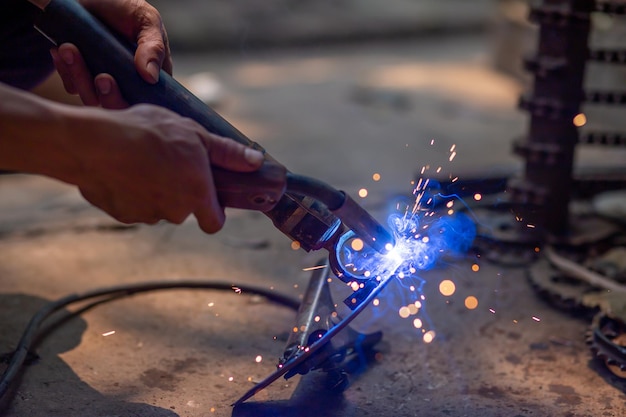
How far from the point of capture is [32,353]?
2.13 m

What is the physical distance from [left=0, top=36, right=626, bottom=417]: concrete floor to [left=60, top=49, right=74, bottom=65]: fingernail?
0.82m

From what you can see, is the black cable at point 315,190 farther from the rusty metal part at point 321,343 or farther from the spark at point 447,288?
the spark at point 447,288

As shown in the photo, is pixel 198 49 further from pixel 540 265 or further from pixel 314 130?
pixel 540 265

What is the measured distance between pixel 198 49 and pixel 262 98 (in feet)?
5.57

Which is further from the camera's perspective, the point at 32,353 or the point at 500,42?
the point at 500,42

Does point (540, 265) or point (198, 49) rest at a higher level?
point (198, 49)

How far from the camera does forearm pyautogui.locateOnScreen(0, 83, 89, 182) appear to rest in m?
1.46

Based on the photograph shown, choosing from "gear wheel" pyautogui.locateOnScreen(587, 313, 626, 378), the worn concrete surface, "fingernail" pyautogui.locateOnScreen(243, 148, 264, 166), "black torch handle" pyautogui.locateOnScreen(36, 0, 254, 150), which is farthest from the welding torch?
the worn concrete surface

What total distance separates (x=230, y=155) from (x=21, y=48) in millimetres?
1198

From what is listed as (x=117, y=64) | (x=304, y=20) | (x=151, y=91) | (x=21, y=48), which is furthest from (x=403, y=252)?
(x=304, y=20)

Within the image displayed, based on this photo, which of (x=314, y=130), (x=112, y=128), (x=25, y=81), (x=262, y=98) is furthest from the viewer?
(x=262, y=98)

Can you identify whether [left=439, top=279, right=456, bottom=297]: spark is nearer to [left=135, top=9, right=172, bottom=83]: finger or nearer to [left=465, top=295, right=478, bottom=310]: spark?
[left=465, top=295, right=478, bottom=310]: spark

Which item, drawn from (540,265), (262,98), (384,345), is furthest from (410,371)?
(262,98)

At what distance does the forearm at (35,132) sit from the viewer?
1464 millimetres
